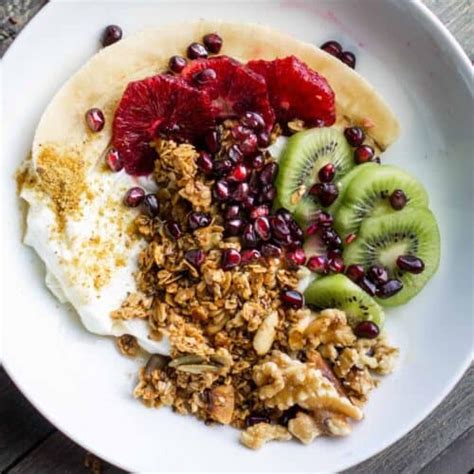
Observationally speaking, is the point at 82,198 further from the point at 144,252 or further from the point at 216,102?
the point at 216,102

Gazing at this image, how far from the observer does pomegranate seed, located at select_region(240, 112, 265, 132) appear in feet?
7.12

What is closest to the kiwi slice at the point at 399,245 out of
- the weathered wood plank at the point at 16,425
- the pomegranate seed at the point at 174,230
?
the pomegranate seed at the point at 174,230

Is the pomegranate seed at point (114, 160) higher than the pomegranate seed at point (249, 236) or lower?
lower

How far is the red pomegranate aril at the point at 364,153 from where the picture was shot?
226 cm

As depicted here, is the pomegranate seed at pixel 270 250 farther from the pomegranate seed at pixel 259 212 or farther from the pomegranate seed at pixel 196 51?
the pomegranate seed at pixel 196 51

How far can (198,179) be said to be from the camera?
216cm

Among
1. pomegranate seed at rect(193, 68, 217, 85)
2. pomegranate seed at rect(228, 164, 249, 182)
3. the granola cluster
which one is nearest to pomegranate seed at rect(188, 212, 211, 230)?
the granola cluster

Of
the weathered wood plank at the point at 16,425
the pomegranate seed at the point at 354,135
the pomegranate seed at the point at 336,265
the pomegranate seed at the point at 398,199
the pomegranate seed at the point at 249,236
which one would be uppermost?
the pomegranate seed at the point at 354,135

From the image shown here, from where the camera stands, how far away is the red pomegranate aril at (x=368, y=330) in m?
2.18

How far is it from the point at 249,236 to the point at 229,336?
0.85 feet

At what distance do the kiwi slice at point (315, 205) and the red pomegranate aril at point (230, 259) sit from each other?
204mm

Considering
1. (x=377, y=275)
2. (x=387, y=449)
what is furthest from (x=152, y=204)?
(x=387, y=449)

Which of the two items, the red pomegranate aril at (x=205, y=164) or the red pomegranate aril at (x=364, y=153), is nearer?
the red pomegranate aril at (x=205, y=164)

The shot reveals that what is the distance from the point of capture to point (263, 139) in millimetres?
2188
